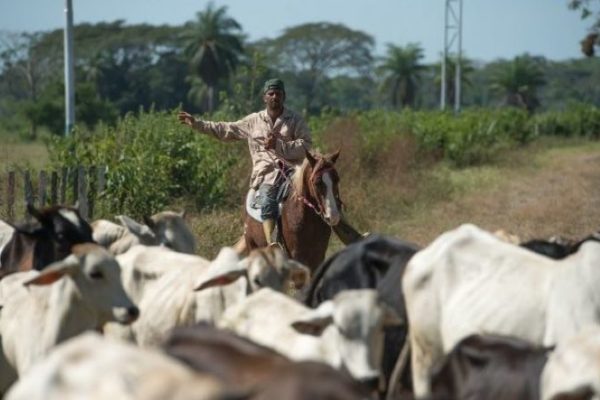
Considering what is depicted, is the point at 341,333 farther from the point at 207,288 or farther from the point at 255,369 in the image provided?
the point at 207,288

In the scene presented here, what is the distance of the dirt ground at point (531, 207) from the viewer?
59.5 ft

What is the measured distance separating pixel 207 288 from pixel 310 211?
370 cm

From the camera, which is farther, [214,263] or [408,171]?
[408,171]

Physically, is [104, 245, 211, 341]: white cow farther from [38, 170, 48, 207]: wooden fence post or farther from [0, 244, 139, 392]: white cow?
[38, 170, 48, 207]: wooden fence post

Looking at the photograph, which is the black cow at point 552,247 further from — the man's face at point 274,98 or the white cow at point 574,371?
the man's face at point 274,98

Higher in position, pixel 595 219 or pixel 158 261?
pixel 158 261

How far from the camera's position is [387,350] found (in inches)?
303

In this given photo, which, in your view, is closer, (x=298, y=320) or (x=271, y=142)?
(x=298, y=320)

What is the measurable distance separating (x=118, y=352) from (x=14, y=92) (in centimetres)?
7542

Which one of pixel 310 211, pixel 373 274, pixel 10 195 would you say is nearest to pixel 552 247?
pixel 373 274

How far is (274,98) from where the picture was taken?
37.2 ft

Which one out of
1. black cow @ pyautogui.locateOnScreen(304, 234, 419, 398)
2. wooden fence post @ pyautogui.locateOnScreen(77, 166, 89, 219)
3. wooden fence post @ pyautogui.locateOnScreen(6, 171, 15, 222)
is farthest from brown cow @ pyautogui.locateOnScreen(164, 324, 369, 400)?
wooden fence post @ pyautogui.locateOnScreen(6, 171, 15, 222)

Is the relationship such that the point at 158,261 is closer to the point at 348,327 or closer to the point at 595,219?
the point at 348,327

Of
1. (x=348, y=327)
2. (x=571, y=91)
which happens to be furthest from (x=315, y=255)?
(x=571, y=91)
